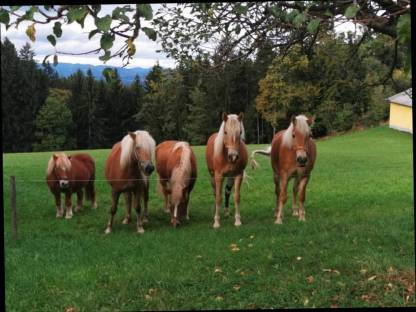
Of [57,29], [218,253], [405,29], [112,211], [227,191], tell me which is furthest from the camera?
[227,191]

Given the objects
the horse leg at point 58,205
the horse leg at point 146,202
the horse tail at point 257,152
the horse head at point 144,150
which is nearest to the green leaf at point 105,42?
the horse head at point 144,150

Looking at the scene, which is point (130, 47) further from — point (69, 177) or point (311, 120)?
point (69, 177)

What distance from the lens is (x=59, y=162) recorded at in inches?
254

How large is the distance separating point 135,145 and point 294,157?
2180mm

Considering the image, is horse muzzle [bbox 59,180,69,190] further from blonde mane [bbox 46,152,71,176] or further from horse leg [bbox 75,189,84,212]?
horse leg [bbox 75,189,84,212]

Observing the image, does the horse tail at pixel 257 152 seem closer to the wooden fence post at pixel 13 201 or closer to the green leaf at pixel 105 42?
the wooden fence post at pixel 13 201

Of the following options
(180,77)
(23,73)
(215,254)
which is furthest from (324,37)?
(23,73)

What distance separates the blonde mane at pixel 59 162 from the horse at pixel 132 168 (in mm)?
793

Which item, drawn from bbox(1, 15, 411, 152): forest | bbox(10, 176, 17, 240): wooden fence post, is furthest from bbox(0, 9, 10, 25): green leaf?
bbox(10, 176, 17, 240): wooden fence post

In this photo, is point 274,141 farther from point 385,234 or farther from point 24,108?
point 24,108

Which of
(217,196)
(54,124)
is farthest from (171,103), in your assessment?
(54,124)

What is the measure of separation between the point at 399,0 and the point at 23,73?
5.01 meters

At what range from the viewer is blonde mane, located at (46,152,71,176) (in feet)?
21.2

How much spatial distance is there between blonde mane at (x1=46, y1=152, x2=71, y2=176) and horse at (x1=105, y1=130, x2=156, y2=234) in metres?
0.79
